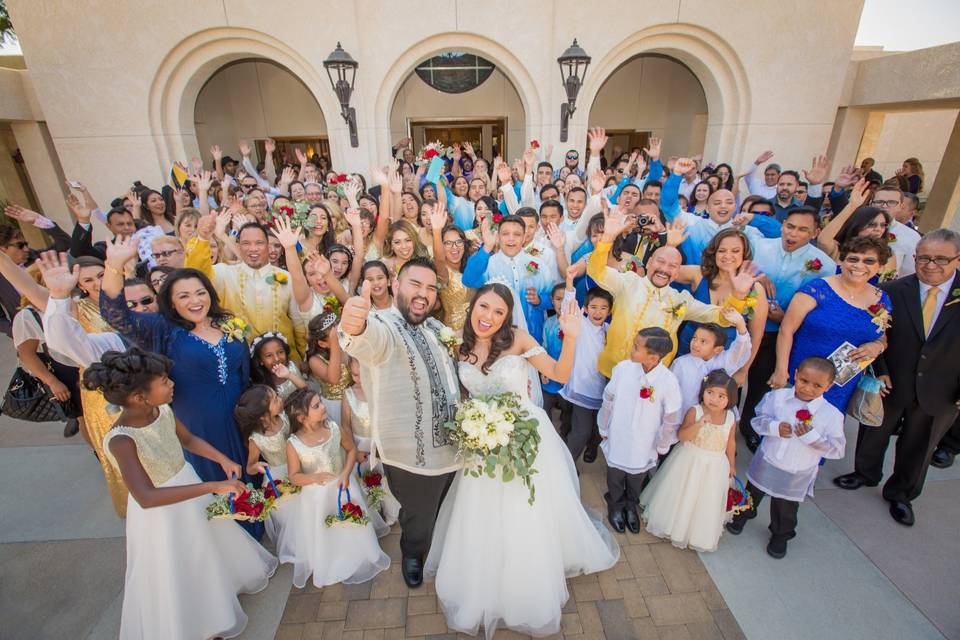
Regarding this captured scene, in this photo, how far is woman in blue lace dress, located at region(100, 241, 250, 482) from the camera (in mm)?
2684

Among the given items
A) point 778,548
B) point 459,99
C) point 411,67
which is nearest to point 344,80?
point 411,67

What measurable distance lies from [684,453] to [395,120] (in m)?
11.8

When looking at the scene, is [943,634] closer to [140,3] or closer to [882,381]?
[882,381]

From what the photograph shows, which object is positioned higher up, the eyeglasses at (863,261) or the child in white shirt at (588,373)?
the eyeglasses at (863,261)

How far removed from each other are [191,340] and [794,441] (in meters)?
4.11

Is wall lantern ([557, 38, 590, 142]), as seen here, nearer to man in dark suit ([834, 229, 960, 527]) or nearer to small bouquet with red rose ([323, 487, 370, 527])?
man in dark suit ([834, 229, 960, 527])

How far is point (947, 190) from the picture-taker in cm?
898

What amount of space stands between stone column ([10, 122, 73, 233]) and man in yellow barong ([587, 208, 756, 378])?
11.7 meters

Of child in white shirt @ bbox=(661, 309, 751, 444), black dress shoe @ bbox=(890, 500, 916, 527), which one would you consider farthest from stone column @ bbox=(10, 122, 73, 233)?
black dress shoe @ bbox=(890, 500, 916, 527)

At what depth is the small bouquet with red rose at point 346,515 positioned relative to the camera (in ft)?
9.38

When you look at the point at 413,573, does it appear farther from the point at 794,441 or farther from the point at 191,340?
the point at 794,441

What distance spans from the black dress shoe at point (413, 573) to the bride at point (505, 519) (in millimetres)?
261

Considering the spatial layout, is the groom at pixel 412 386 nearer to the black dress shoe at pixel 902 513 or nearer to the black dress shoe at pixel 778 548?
the black dress shoe at pixel 778 548

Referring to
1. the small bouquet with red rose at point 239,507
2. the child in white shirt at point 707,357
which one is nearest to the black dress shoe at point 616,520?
the child in white shirt at point 707,357
